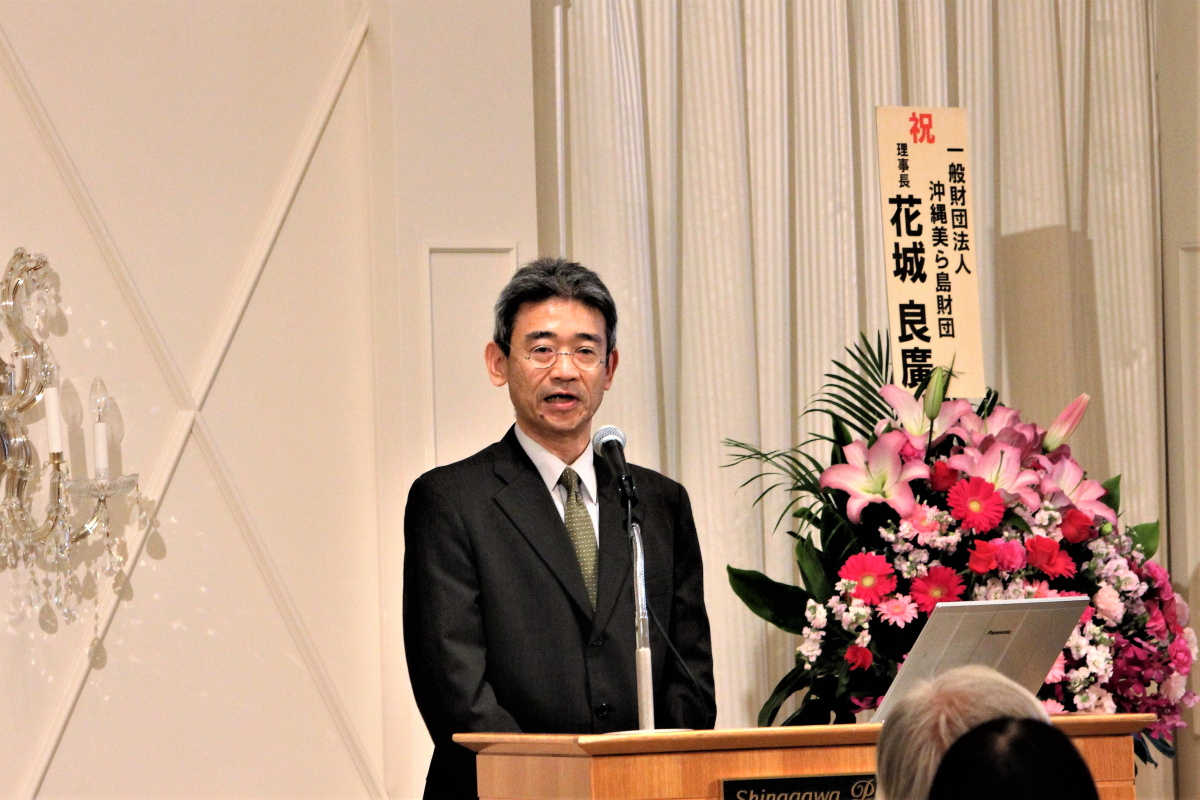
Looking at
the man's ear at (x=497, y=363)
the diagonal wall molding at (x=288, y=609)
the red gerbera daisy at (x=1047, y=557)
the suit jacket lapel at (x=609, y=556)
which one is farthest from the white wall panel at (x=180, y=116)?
the red gerbera daisy at (x=1047, y=557)

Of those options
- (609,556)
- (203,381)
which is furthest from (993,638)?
(203,381)

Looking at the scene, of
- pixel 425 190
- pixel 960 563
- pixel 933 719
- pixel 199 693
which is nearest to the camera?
pixel 933 719

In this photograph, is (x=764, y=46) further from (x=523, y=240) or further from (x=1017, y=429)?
(x=1017, y=429)

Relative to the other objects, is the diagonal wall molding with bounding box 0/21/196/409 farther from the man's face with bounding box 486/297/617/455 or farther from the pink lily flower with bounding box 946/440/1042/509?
the pink lily flower with bounding box 946/440/1042/509

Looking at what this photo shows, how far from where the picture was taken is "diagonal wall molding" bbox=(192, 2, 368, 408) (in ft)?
11.0

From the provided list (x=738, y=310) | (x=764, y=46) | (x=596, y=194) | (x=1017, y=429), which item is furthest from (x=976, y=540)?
(x=764, y=46)

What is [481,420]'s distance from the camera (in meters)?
3.46

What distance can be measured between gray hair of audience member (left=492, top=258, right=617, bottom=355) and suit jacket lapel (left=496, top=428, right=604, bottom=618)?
234mm

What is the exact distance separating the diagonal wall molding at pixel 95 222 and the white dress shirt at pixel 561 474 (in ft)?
3.50

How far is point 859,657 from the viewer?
2949 millimetres

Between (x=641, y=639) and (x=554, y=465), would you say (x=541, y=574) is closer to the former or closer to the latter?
(x=554, y=465)

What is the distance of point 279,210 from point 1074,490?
1.98 m

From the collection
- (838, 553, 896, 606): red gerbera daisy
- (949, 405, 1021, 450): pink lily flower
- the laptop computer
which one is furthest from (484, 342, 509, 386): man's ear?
(949, 405, 1021, 450): pink lily flower

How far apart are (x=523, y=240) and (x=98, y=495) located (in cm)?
118
